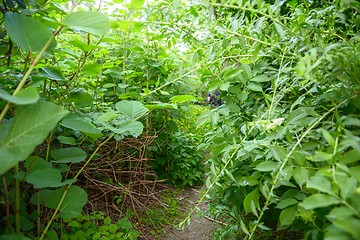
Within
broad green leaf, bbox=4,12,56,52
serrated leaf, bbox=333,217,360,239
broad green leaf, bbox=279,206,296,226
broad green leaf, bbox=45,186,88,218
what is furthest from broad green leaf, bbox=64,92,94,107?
serrated leaf, bbox=333,217,360,239

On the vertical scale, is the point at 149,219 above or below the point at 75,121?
below

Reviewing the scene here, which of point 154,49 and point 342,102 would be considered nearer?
point 342,102

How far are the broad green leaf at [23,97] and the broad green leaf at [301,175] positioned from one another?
565 millimetres

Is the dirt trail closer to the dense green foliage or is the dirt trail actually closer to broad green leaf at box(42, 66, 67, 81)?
the dense green foliage

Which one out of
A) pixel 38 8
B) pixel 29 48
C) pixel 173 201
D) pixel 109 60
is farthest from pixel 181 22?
pixel 173 201

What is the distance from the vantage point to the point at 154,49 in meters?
2.12

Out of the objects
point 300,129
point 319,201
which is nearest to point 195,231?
point 300,129

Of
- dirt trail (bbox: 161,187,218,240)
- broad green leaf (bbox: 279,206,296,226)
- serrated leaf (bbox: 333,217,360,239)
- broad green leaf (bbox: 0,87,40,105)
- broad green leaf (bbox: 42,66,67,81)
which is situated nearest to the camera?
serrated leaf (bbox: 333,217,360,239)

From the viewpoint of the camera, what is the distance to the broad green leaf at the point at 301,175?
0.65 m

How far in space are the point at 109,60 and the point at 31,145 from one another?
1.54m

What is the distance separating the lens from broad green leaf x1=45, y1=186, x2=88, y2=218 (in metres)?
0.97

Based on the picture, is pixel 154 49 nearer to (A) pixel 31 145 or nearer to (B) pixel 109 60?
(B) pixel 109 60

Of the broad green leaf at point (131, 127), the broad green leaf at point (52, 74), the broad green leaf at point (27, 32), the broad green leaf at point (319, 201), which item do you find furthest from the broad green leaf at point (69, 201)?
the broad green leaf at point (319, 201)

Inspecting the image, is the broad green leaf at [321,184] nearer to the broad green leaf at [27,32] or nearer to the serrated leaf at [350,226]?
the serrated leaf at [350,226]
